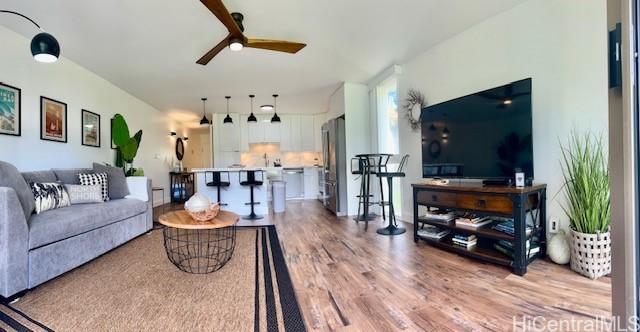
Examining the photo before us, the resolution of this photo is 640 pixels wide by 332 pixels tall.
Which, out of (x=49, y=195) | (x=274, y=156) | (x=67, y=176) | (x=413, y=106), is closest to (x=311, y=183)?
(x=274, y=156)

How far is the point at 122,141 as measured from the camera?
459cm

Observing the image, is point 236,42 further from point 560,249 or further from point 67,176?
point 560,249

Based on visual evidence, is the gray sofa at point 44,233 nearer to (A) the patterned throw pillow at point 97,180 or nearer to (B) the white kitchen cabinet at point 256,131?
(A) the patterned throw pillow at point 97,180

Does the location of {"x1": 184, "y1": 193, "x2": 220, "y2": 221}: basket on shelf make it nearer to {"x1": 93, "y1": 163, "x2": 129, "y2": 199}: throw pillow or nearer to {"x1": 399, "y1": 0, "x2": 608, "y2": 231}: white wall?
{"x1": 93, "y1": 163, "x2": 129, "y2": 199}: throw pillow

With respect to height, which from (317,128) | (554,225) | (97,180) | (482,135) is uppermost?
(317,128)

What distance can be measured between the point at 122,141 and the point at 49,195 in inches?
84.8

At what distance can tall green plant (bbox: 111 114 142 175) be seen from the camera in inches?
179

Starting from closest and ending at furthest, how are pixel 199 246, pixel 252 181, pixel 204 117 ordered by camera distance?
pixel 199 246 → pixel 252 181 → pixel 204 117

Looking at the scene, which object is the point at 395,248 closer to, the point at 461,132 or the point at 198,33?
the point at 461,132

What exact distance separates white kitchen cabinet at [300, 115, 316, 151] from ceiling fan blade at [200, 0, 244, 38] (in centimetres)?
551

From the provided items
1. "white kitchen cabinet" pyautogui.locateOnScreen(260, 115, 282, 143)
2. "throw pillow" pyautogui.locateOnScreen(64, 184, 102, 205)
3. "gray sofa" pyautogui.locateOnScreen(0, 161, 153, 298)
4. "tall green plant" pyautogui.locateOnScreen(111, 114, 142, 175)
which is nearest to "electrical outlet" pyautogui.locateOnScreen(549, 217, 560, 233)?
"gray sofa" pyautogui.locateOnScreen(0, 161, 153, 298)

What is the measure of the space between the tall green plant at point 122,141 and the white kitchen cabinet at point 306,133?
4.01 meters

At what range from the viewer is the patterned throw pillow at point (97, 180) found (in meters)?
3.33

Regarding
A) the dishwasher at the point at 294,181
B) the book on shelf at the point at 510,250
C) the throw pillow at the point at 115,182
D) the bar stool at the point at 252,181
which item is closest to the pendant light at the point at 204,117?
the bar stool at the point at 252,181
